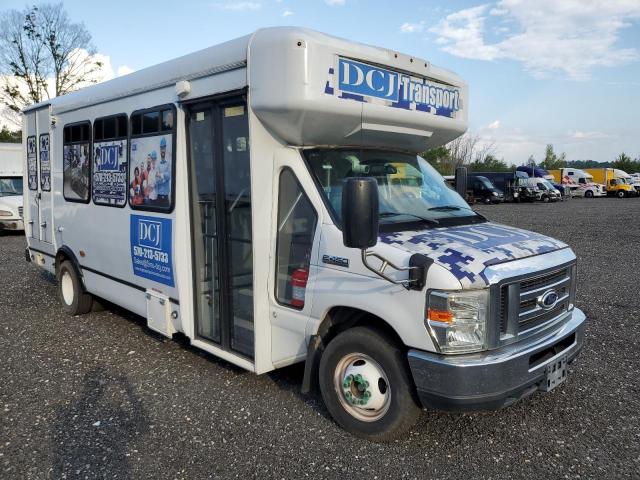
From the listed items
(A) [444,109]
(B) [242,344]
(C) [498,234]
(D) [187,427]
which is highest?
(A) [444,109]

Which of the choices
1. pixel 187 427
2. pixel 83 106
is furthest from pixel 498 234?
pixel 83 106

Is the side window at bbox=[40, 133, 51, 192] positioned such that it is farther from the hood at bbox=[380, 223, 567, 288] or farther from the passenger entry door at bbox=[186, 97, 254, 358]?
the hood at bbox=[380, 223, 567, 288]

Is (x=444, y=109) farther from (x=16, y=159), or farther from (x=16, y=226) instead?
(x=16, y=159)

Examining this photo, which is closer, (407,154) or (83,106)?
(407,154)

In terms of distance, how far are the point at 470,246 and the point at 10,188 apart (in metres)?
16.8

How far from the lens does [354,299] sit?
3.71 m

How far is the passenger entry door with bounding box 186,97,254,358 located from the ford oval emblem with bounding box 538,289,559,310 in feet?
7.17

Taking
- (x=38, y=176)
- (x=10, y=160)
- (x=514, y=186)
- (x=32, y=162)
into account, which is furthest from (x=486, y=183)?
(x=38, y=176)

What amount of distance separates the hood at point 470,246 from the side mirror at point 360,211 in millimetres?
490

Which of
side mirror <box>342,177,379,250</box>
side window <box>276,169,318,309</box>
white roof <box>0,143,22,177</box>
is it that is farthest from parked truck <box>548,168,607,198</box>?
side mirror <box>342,177,379,250</box>

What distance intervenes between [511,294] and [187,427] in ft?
8.35

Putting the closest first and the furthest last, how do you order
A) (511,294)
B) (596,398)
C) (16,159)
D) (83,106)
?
(511,294)
(596,398)
(83,106)
(16,159)

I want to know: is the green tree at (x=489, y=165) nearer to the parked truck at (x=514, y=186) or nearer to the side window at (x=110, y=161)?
the parked truck at (x=514, y=186)

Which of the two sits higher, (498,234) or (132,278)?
(498,234)
